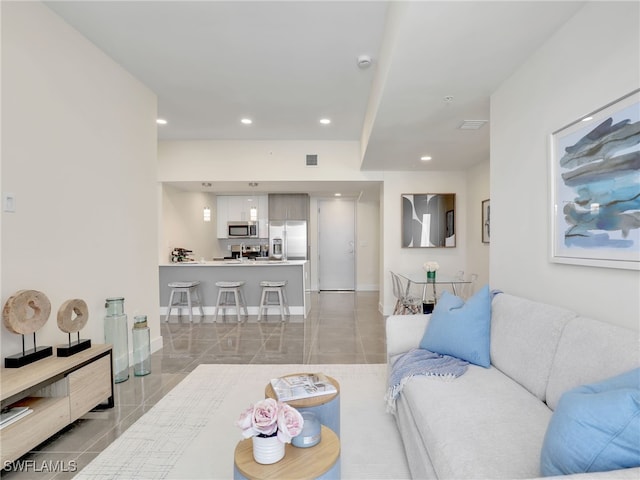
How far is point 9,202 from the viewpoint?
2217 millimetres

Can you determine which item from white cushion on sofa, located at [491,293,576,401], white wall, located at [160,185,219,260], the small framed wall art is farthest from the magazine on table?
white wall, located at [160,185,219,260]

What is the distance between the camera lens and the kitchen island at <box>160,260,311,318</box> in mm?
5832

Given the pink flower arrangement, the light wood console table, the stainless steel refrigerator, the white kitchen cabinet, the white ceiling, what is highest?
the white ceiling

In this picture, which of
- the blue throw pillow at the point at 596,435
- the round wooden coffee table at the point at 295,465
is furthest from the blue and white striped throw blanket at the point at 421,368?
the blue throw pillow at the point at 596,435

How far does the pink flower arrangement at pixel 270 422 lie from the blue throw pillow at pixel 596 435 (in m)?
0.81

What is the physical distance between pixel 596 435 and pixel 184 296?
230 inches

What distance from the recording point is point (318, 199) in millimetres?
8680

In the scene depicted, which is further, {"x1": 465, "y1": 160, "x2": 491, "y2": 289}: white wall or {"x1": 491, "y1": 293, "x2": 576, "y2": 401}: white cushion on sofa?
{"x1": 465, "y1": 160, "x2": 491, "y2": 289}: white wall

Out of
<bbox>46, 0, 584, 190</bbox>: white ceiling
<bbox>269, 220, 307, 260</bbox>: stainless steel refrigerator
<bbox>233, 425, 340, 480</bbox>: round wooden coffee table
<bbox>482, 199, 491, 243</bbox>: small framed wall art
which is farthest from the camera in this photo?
<bbox>269, 220, 307, 260</bbox>: stainless steel refrigerator

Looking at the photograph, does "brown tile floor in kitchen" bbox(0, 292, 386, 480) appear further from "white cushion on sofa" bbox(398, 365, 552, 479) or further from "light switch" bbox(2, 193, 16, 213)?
"white cushion on sofa" bbox(398, 365, 552, 479)

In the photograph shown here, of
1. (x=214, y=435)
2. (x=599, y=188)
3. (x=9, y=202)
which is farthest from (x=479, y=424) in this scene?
(x=9, y=202)

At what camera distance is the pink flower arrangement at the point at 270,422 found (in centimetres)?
124

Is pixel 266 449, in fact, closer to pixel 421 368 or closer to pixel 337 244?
pixel 421 368

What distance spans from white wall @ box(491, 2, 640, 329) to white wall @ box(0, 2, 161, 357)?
3427 mm
